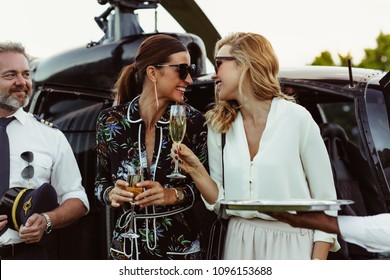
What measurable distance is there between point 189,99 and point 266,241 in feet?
5.63

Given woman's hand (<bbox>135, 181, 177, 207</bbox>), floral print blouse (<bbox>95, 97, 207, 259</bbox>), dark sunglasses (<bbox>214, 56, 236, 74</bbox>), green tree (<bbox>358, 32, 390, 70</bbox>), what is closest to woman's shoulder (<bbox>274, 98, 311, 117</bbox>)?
dark sunglasses (<bbox>214, 56, 236, 74</bbox>)

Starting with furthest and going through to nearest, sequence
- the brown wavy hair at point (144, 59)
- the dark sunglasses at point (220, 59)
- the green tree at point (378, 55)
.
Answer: the green tree at point (378, 55)
the brown wavy hair at point (144, 59)
the dark sunglasses at point (220, 59)

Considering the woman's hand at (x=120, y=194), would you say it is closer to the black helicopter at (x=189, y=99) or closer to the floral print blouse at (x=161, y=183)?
the floral print blouse at (x=161, y=183)

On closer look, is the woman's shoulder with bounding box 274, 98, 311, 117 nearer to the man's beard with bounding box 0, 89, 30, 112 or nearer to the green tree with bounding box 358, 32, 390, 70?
the man's beard with bounding box 0, 89, 30, 112

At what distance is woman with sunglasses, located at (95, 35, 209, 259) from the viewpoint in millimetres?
2875

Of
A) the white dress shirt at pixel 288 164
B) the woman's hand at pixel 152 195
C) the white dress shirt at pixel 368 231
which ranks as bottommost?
the white dress shirt at pixel 368 231

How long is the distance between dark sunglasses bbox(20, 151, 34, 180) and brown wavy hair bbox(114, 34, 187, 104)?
20.1 inches

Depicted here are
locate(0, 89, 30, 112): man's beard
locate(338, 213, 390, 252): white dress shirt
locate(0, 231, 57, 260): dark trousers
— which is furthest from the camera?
locate(0, 89, 30, 112): man's beard

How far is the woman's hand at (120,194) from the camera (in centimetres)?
269

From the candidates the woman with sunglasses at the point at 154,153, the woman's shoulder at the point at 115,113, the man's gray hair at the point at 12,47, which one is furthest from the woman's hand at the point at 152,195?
the man's gray hair at the point at 12,47

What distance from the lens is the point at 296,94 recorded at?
12.9ft

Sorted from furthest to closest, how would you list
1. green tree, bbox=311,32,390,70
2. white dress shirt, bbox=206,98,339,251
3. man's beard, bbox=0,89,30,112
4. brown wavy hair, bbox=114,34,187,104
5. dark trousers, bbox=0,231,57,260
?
1. green tree, bbox=311,32,390,70
2. man's beard, bbox=0,89,30,112
3. dark trousers, bbox=0,231,57,260
4. brown wavy hair, bbox=114,34,187,104
5. white dress shirt, bbox=206,98,339,251

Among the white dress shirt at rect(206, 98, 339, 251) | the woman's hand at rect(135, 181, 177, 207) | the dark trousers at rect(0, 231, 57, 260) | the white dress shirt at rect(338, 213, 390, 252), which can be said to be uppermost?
the white dress shirt at rect(206, 98, 339, 251)
